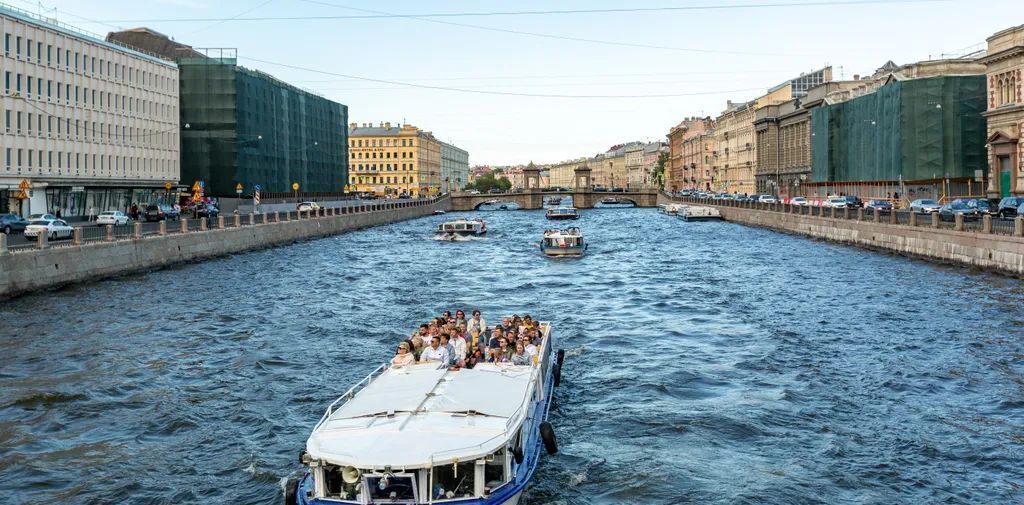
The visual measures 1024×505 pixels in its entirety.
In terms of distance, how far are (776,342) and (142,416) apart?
18.3 meters

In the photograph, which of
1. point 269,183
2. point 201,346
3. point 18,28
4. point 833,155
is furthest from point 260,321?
point 833,155

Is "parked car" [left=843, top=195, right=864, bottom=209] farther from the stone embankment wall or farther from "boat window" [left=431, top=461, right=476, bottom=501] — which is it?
"boat window" [left=431, top=461, right=476, bottom=501]

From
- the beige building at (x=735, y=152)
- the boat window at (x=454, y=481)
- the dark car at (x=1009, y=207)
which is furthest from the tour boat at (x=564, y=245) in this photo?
the beige building at (x=735, y=152)

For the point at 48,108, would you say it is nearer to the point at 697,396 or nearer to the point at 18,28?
the point at 18,28

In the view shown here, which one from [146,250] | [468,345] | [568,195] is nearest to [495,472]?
[468,345]

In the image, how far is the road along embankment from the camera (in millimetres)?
37688

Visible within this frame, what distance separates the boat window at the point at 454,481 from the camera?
13266 millimetres

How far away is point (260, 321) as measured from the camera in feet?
115

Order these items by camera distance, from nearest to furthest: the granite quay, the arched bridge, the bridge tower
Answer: the granite quay < the arched bridge < the bridge tower

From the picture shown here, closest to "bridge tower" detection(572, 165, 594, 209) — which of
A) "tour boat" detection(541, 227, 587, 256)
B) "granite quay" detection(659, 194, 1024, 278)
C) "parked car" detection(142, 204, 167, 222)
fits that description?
"granite quay" detection(659, 194, 1024, 278)

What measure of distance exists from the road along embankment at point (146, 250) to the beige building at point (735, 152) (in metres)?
90.0

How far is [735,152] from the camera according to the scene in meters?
173

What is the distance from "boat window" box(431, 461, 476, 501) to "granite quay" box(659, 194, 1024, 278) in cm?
3382

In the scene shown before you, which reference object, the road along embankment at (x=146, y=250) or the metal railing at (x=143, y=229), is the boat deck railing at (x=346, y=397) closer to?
the road along embankment at (x=146, y=250)
